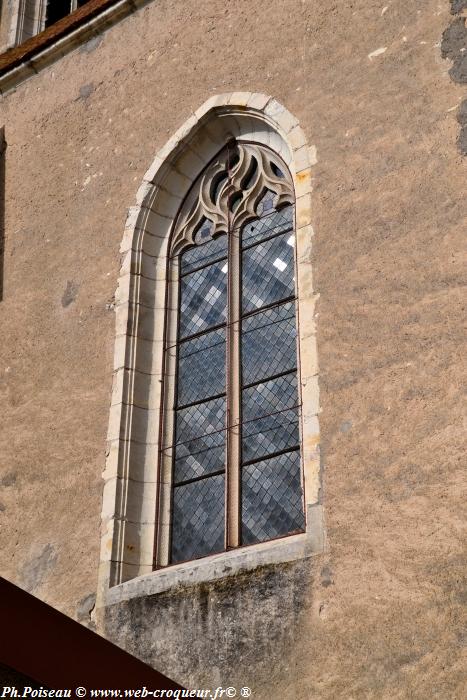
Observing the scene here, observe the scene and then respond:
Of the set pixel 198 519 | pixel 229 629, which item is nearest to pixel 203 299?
pixel 198 519

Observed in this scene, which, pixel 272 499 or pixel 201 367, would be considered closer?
pixel 272 499

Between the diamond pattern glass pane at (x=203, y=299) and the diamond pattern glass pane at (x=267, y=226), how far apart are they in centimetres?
22

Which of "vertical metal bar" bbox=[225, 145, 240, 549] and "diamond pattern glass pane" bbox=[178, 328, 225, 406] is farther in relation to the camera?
"diamond pattern glass pane" bbox=[178, 328, 225, 406]

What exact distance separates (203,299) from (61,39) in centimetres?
270

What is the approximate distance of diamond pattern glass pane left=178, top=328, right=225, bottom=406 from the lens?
23.2 ft

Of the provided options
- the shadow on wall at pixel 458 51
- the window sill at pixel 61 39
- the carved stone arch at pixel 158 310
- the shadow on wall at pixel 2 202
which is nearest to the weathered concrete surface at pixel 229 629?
the carved stone arch at pixel 158 310

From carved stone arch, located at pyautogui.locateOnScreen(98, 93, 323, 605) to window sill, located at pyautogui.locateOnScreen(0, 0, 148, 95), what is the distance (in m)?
1.45

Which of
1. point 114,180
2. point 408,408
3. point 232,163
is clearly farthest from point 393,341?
point 114,180

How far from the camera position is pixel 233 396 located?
6.88 m

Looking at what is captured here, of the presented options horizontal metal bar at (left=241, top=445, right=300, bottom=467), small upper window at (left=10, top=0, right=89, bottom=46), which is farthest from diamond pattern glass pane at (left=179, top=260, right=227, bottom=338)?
small upper window at (left=10, top=0, right=89, bottom=46)

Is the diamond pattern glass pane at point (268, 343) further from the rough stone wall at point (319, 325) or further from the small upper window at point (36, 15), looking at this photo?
the small upper window at point (36, 15)

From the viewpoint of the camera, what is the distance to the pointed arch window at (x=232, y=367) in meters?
6.51

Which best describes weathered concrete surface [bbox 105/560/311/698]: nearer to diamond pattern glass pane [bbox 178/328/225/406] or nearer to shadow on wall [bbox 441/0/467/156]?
diamond pattern glass pane [bbox 178/328/225/406]

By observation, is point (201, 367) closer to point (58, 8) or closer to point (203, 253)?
point (203, 253)
